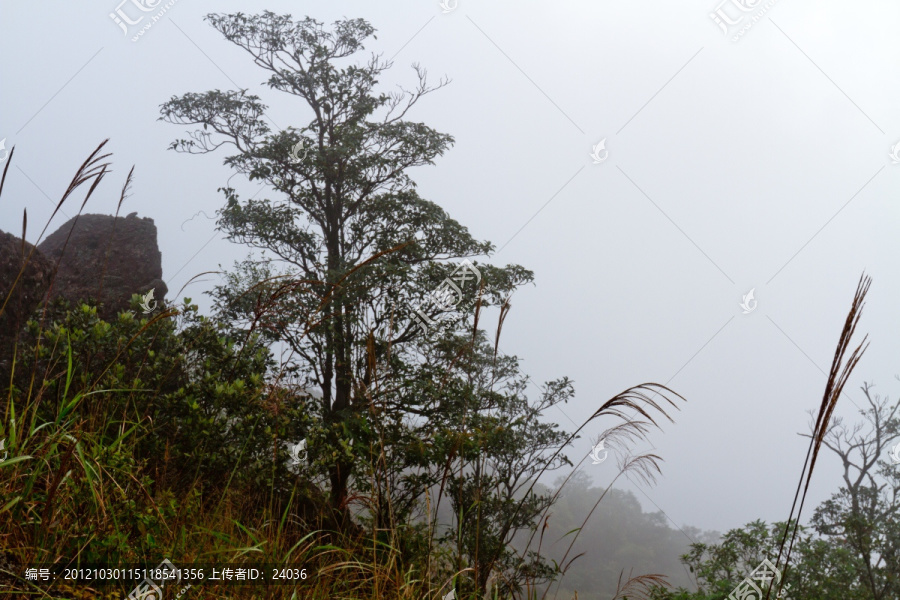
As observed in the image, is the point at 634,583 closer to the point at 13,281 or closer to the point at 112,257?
the point at 13,281

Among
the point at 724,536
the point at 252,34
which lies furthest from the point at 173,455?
the point at 252,34

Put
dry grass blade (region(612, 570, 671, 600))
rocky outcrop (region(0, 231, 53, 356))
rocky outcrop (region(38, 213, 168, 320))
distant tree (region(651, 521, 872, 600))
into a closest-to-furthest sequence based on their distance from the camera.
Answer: dry grass blade (region(612, 570, 671, 600)) → rocky outcrop (region(0, 231, 53, 356)) → distant tree (region(651, 521, 872, 600)) → rocky outcrop (region(38, 213, 168, 320))

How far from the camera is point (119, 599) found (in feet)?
4.38

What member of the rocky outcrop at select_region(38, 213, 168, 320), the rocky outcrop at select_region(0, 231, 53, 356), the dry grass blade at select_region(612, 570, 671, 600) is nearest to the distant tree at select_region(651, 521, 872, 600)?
the dry grass blade at select_region(612, 570, 671, 600)

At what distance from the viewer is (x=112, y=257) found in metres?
6.84

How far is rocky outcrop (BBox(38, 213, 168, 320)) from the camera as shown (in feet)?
20.5

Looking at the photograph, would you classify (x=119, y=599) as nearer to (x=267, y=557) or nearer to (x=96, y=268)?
(x=267, y=557)

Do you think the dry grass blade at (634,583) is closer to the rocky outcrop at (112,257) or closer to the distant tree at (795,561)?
the distant tree at (795,561)

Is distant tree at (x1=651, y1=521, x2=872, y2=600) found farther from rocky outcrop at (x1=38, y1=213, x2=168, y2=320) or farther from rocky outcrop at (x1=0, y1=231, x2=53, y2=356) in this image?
rocky outcrop at (x1=38, y1=213, x2=168, y2=320)

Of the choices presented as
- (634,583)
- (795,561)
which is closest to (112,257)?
(634,583)

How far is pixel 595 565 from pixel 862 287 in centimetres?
1152

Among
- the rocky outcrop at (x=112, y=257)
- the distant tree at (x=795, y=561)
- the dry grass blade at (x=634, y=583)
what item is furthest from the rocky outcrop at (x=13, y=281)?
the distant tree at (x=795, y=561)

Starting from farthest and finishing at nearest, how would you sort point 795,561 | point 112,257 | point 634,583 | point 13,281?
1. point 112,257
2. point 795,561
3. point 13,281
4. point 634,583


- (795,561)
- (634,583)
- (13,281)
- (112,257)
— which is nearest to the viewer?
(634,583)
